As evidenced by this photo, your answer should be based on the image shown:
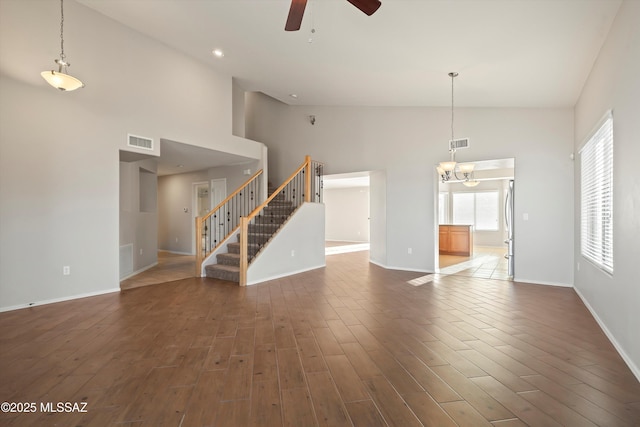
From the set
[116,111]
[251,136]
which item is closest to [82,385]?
[116,111]

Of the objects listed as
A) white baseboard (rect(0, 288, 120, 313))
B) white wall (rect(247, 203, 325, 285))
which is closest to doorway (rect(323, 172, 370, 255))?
white wall (rect(247, 203, 325, 285))

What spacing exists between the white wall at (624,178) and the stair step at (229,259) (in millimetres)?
5147

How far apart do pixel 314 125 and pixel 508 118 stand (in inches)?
174

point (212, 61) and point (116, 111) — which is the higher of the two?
point (212, 61)

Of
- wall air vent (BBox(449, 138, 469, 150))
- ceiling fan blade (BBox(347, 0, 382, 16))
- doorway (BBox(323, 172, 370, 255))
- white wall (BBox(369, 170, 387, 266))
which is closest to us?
ceiling fan blade (BBox(347, 0, 382, 16))

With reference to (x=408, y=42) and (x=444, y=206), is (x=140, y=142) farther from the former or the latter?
(x=444, y=206)

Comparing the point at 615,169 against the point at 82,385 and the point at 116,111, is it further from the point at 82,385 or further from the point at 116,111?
the point at 116,111

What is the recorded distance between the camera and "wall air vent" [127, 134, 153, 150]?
4777 millimetres

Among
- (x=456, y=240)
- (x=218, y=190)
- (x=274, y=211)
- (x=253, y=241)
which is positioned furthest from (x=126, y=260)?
(x=456, y=240)

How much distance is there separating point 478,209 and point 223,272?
999 centimetres

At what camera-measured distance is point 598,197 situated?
3664 mm

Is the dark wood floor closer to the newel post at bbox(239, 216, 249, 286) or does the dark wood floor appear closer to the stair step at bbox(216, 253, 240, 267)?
the newel post at bbox(239, 216, 249, 286)

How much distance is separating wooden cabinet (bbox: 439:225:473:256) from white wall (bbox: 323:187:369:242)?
3.76 metres

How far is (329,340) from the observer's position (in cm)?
288
